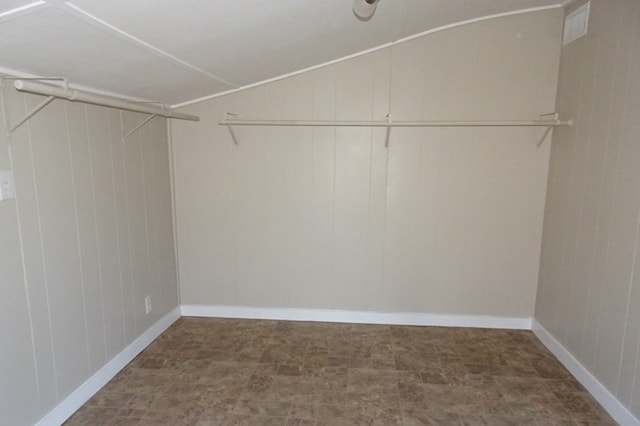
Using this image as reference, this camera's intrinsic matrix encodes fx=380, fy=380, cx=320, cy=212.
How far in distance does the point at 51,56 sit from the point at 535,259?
3.29 metres

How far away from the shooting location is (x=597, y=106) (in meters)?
2.27

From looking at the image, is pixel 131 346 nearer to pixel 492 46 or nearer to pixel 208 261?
pixel 208 261

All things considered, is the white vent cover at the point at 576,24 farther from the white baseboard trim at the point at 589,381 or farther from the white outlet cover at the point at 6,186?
the white outlet cover at the point at 6,186

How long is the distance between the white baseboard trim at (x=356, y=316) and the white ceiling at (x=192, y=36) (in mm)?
1761

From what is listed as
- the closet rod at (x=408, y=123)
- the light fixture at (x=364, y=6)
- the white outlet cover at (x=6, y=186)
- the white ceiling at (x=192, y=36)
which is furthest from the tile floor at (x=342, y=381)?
the light fixture at (x=364, y=6)

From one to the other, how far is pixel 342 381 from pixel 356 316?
0.88 meters

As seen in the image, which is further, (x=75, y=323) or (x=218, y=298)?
(x=218, y=298)

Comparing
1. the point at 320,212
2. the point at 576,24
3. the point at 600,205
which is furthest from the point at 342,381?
the point at 576,24

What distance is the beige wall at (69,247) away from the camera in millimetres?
1653

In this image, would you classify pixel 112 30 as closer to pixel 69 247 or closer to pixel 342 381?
pixel 69 247

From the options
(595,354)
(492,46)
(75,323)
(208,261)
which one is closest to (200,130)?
(208,261)

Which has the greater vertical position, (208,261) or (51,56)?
(51,56)

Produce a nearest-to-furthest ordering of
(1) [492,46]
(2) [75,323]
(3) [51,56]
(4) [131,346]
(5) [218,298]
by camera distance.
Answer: (3) [51,56]
(2) [75,323]
(4) [131,346]
(1) [492,46]
(5) [218,298]

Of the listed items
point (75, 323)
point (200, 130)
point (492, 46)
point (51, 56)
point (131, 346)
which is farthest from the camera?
point (200, 130)
